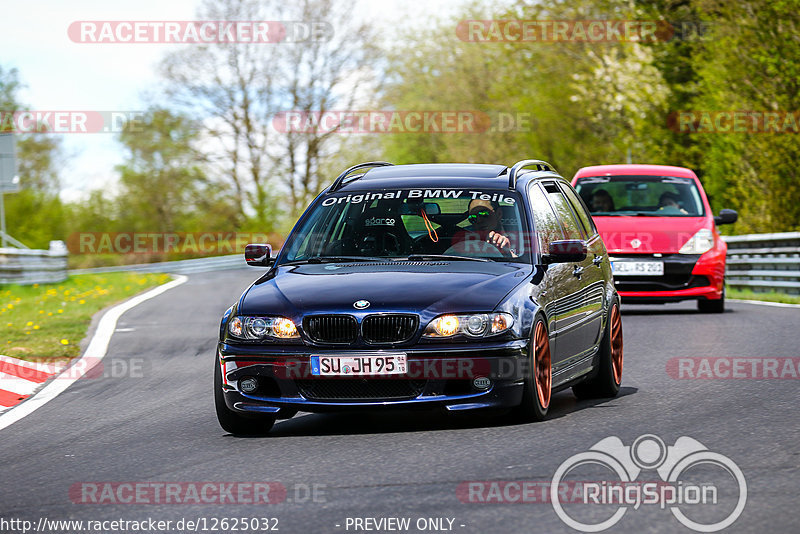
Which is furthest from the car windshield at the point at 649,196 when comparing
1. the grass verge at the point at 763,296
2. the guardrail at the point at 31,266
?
the guardrail at the point at 31,266

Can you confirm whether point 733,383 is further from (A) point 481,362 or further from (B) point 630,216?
(B) point 630,216

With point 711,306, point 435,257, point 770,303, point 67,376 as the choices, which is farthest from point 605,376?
point 770,303

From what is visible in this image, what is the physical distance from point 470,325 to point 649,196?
11285 mm

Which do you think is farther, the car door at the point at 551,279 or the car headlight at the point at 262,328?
the car door at the point at 551,279

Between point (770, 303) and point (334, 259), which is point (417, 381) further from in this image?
point (770, 303)

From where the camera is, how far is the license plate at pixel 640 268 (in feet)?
55.6

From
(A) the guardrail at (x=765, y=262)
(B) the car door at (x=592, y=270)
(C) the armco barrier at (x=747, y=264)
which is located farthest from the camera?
(C) the armco barrier at (x=747, y=264)

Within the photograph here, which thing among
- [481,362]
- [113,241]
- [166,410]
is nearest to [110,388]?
[166,410]

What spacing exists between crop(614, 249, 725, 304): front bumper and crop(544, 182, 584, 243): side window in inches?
291

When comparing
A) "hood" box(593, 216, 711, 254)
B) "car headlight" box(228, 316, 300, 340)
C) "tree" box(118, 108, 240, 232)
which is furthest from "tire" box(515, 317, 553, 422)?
"tree" box(118, 108, 240, 232)

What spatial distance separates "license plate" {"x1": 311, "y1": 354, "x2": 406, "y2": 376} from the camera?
23.8 feet

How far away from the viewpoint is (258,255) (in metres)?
9.04

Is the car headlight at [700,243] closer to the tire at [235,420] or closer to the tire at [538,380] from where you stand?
the tire at [538,380]

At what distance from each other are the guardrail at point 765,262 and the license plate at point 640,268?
14.7ft
